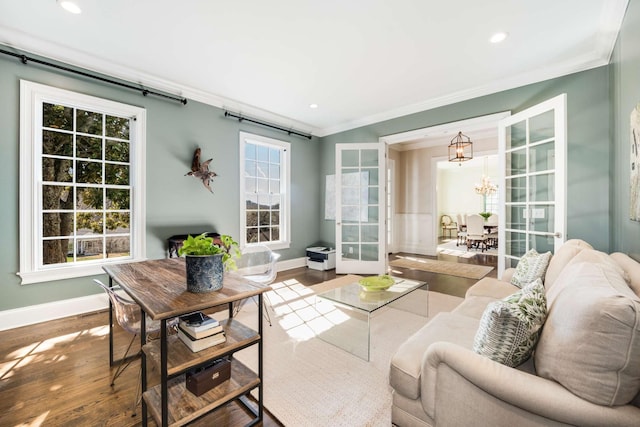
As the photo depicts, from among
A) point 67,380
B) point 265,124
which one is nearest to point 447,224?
point 265,124

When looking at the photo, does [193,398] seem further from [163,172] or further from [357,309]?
[163,172]

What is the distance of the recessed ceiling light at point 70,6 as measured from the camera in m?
2.16

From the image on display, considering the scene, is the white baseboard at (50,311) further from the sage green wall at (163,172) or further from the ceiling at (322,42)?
the ceiling at (322,42)

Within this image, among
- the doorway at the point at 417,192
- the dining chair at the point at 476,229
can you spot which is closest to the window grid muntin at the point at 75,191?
the doorway at the point at 417,192

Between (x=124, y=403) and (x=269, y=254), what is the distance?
1.82 m

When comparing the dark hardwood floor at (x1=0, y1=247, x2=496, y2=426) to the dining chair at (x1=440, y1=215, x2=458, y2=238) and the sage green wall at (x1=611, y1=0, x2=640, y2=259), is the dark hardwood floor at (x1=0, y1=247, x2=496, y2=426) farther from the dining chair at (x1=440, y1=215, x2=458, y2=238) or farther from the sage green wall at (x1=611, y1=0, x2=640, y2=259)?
the dining chair at (x1=440, y1=215, x2=458, y2=238)

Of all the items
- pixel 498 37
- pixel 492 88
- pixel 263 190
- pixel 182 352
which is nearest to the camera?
pixel 182 352

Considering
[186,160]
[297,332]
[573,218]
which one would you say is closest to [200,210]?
[186,160]

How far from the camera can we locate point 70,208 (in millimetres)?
2979

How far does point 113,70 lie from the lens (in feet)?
10.1

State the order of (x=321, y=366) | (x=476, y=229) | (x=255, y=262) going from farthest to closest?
(x=476, y=229) → (x=255, y=262) → (x=321, y=366)

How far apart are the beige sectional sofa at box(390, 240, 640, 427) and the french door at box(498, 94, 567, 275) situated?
5.26 ft

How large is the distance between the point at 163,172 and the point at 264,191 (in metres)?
1.68

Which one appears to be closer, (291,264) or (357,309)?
(357,309)
